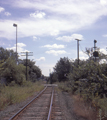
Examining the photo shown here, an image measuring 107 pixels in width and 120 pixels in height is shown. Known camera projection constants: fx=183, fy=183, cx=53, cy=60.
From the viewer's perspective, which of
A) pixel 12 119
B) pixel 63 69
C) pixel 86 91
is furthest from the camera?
pixel 63 69

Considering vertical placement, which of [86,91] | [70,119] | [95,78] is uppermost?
[95,78]

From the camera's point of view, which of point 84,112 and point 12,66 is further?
point 12,66

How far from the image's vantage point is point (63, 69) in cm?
4950

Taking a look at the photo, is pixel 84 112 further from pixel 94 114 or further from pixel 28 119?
pixel 28 119

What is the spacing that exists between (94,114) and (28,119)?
3.58 meters

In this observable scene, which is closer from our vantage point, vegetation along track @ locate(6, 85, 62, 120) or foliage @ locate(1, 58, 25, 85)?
vegetation along track @ locate(6, 85, 62, 120)

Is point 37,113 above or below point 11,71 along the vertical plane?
below

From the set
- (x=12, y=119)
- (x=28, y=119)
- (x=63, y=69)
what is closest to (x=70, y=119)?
(x=28, y=119)

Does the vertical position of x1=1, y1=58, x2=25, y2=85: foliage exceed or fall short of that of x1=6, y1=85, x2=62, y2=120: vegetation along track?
it exceeds it

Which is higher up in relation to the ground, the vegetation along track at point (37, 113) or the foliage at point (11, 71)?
the foliage at point (11, 71)

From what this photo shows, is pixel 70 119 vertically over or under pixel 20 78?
under

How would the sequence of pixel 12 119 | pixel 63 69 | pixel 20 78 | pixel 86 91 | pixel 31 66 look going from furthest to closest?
pixel 31 66
pixel 63 69
pixel 20 78
pixel 86 91
pixel 12 119

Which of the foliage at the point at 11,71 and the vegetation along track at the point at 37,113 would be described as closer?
the vegetation along track at the point at 37,113

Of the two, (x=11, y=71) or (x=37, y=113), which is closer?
(x=37, y=113)
